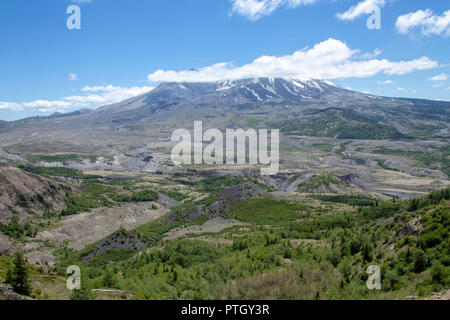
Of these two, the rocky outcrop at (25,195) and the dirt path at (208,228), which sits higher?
the rocky outcrop at (25,195)

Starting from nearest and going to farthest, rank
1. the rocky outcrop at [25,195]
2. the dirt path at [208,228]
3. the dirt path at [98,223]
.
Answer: the dirt path at [98,223] → the dirt path at [208,228] → the rocky outcrop at [25,195]

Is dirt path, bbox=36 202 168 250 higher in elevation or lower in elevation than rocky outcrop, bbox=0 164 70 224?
lower

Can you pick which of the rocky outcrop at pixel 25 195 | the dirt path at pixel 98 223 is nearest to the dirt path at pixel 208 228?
the dirt path at pixel 98 223

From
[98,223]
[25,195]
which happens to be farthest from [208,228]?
[25,195]

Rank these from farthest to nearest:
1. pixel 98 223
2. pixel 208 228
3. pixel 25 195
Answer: pixel 98 223 < pixel 25 195 < pixel 208 228

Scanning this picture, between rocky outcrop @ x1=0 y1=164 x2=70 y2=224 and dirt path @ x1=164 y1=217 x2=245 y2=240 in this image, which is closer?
dirt path @ x1=164 y1=217 x2=245 y2=240

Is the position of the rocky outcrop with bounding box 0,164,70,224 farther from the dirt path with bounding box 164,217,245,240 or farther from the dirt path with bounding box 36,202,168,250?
the dirt path with bounding box 164,217,245,240

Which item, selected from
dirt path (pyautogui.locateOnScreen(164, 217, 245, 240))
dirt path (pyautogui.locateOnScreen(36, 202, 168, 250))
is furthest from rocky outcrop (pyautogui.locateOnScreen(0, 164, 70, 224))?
dirt path (pyautogui.locateOnScreen(164, 217, 245, 240))

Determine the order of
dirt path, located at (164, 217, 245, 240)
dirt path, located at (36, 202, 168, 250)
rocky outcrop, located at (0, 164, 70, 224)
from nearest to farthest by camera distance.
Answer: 1. dirt path, located at (36, 202, 168, 250)
2. dirt path, located at (164, 217, 245, 240)
3. rocky outcrop, located at (0, 164, 70, 224)

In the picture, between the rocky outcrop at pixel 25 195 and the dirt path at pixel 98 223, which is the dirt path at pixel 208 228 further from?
the rocky outcrop at pixel 25 195

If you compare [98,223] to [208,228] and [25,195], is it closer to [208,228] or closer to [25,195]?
[25,195]

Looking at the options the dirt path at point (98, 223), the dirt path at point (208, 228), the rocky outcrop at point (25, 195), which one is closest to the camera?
the dirt path at point (98, 223)
